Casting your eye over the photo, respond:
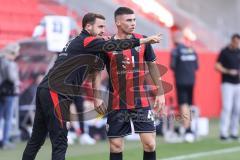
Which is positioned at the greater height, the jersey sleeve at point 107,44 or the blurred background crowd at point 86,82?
the jersey sleeve at point 107,44

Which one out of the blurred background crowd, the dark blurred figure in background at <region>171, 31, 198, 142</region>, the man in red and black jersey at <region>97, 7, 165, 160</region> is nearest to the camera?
the man in red and black jersey at <region>97, 7, 165, 160</region>

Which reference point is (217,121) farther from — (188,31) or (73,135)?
(73,135)

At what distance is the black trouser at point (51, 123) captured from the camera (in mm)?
8539

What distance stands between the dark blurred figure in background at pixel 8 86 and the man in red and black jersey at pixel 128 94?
16.0 feet

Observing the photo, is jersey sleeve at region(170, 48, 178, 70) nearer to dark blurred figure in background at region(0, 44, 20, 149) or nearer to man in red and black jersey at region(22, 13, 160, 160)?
dark blurred figure in background at region(0, 44, 20, 149)

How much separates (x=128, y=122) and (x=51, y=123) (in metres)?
0.91

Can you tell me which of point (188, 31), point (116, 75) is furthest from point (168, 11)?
point (116, 75)

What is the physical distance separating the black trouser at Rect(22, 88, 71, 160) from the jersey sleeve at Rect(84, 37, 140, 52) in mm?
663

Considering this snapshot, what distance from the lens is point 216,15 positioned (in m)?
26.3

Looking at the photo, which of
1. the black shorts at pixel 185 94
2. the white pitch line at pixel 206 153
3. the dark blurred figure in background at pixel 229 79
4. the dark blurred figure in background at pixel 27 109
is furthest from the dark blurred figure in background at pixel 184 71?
the dark blurred figure in background at pixel 27 109

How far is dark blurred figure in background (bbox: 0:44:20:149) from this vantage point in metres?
13.5

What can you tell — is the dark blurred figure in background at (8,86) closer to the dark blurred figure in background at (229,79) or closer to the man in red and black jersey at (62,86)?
the dark blurred figure in background at (229,79)

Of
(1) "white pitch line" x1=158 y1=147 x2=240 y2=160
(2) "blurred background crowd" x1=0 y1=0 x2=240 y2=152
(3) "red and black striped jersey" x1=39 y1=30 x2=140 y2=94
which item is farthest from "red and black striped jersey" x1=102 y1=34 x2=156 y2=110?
(1) "white pitch line" x1=158 y1=147 x2=240 y2=160

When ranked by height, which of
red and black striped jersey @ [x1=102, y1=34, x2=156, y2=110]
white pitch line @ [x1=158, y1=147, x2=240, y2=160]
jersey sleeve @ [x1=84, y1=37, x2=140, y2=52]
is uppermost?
jersey sleeve @ [x1=84, y1=37, x2=140, y2=52]
